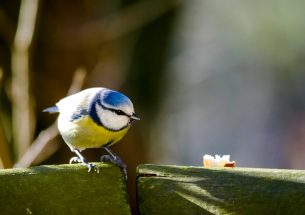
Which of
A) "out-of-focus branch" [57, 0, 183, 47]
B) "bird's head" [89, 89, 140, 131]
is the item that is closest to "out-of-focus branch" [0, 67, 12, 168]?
"bird's head" [89, 89, 140, 131]

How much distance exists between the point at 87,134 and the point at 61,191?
2.03 ft

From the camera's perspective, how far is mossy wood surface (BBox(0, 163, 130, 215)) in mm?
1725

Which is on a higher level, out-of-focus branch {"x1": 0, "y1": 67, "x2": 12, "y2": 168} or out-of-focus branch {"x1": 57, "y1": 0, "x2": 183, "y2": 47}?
out-of-focus branch {"x1": 57, "y1": 0, "x2": 183, "y2": 47}

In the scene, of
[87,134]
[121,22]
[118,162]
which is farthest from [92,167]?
[121,22]

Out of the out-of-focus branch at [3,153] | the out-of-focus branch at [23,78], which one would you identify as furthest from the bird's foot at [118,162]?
the out-of-focus branch at [23,78]

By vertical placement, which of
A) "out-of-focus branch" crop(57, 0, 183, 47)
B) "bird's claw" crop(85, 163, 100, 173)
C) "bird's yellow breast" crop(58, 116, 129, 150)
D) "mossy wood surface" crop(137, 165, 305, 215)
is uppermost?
"out-of-focus branch" crop(57, 0, 183, 47)

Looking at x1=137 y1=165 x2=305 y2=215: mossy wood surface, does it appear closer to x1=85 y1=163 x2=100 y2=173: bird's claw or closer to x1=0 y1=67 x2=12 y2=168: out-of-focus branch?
x1=85 y1=163 x2=100 y2=173: bird's claw

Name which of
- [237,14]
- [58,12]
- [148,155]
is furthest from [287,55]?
[58,12]

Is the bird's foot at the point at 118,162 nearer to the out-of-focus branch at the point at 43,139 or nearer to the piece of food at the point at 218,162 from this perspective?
the piece of food at the point at 218,162

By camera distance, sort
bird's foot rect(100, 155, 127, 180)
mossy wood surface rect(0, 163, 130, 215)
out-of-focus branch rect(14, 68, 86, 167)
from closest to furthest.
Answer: mossy wood surface rect(0, 163, 130, 215)
bird's foot rect(100, 155, 127, 180)
out-of-focus branch rect(14, 68, 86, 167)

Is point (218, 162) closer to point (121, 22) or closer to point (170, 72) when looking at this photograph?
point (121, 22)

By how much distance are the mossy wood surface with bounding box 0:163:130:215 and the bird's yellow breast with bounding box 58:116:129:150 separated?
542mm

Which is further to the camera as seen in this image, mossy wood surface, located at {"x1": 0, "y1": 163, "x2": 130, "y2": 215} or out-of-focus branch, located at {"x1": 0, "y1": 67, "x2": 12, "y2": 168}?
out-of-focus branch, located at {"x1": 0, "y1": 67, "x2": 12, "y2": 168}

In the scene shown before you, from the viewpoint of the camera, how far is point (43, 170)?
1.79 m
